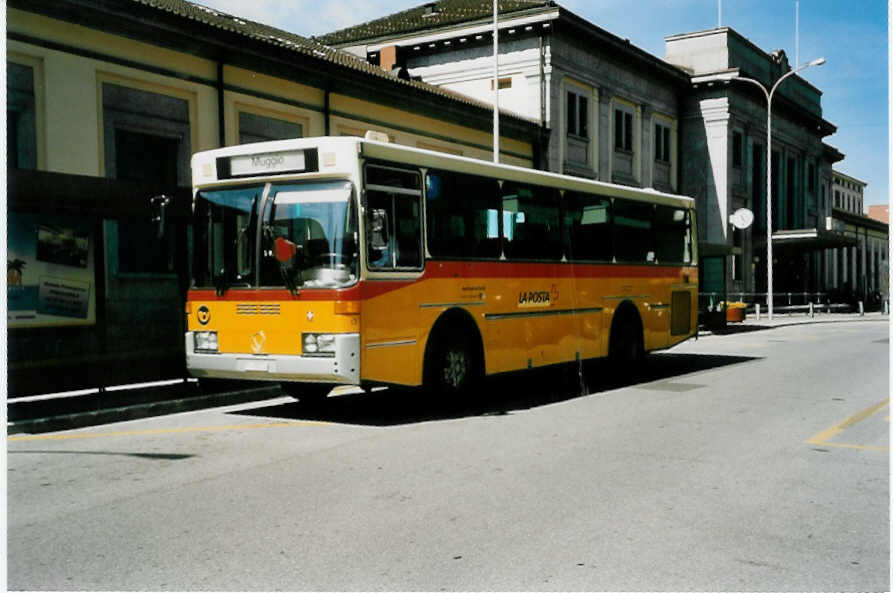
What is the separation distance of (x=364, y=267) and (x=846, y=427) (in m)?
5.42

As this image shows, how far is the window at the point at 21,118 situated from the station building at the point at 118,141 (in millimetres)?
25

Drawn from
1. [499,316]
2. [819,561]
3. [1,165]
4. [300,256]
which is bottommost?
[819,561]

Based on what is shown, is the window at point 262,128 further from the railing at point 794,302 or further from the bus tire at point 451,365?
the railing at point 794,302

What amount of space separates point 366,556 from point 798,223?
60196 millimetres

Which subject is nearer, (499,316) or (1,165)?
(1,165)

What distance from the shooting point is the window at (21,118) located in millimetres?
16234

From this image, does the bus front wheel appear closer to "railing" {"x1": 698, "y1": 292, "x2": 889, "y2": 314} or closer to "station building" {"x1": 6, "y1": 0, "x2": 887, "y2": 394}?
"station building" {"x1": 6, "y1": 0, "x2": 887, "y2": 394}

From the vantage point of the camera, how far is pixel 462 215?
454 inches

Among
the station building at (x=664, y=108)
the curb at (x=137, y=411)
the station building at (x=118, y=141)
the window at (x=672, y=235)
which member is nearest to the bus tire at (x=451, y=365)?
the curb at (x=137, y=411)

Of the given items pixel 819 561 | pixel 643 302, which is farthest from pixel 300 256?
pixel 643 302

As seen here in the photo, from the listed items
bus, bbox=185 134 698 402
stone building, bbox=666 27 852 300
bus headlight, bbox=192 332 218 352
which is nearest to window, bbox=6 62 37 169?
bus, bbox=185 134 698 402

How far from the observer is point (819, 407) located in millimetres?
11508

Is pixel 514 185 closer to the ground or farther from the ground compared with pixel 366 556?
farther from the ground

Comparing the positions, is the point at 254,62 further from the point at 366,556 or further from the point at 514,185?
the point at 366,556
